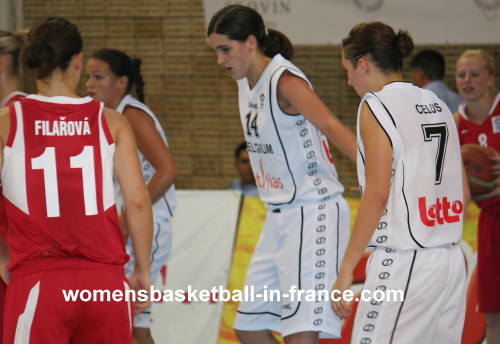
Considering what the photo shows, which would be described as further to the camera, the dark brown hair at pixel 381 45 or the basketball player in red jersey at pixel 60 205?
the dark brown hair at pixel 381 45

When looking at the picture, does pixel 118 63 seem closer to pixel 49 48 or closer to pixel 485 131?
pixel 49 48

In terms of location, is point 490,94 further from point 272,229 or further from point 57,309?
point 57,309

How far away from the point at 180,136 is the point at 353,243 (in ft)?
16.7

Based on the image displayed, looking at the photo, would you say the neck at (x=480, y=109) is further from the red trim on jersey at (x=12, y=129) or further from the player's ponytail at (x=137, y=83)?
the red trim on jersey at (x=12, y=129)

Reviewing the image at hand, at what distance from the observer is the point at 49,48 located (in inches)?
121

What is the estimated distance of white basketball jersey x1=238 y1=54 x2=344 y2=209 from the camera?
401 cm

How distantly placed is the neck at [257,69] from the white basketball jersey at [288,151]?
6 centimetres

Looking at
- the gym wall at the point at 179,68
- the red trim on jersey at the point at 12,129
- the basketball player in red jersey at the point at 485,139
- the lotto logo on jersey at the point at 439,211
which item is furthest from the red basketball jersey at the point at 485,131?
the red trim on jersey at the point at 12,129

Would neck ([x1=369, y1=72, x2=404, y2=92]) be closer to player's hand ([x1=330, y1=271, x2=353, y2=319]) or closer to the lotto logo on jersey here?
the lotto logo on jersey

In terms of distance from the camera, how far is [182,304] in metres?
6.19

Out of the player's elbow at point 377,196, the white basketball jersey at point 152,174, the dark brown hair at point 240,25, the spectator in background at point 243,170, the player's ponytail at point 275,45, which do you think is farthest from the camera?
the spectator in background at point 243,170

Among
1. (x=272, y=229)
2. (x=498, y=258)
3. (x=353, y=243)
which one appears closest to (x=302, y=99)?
(x=272, y=229)

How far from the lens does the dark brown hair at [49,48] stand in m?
3.07

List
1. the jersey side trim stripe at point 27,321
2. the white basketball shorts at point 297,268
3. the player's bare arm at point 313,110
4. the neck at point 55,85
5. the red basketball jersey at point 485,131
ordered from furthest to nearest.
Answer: the red basketball jersey at point 485,131 → the white basketball shorts at point 297,268 → the player's bare arm at point 313,110 → the neck at point 55,85 → the jersey side trim stripe at point 27,321
